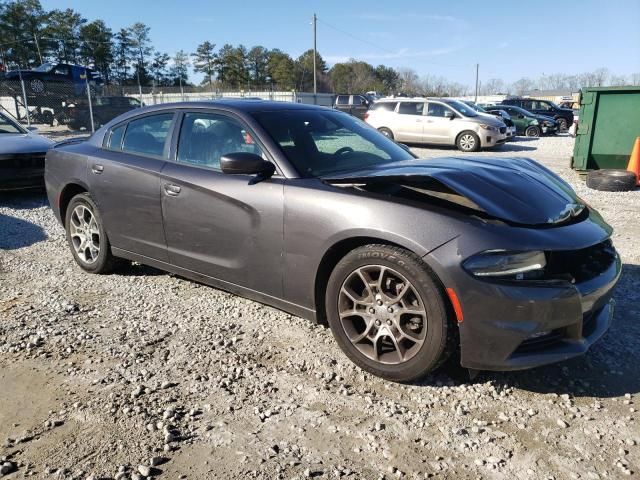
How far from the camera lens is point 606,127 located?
32.1 ft

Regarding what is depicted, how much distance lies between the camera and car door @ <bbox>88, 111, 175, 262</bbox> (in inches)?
155

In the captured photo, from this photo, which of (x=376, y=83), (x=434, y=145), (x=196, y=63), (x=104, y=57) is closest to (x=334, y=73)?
(x=376, y=83)

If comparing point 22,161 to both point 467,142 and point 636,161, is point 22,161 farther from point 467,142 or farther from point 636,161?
point 467,142

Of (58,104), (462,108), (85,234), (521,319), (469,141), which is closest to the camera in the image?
(521,319)

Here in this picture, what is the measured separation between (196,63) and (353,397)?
79.6m

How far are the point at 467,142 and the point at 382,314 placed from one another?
45.2 feet

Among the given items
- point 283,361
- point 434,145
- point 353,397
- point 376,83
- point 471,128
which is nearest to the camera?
point 353,397

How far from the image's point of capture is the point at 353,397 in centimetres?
275

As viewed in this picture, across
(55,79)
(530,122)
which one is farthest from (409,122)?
(55,79)

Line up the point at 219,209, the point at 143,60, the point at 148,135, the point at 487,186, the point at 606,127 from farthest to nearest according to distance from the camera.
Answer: the point at 143,60 → the point at 606,127 → the point at 148,135 → the point at 219,209 → the point at 487,186

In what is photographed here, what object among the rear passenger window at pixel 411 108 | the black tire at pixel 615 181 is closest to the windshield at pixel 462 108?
the rear passenger window at pixel 411 108

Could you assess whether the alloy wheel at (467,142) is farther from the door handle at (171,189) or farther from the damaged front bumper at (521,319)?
the damaged front bumper at (521,319)

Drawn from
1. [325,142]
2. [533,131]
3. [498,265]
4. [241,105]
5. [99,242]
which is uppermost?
[241,105]

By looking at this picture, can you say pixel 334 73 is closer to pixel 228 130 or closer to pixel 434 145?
pixel 434 145
